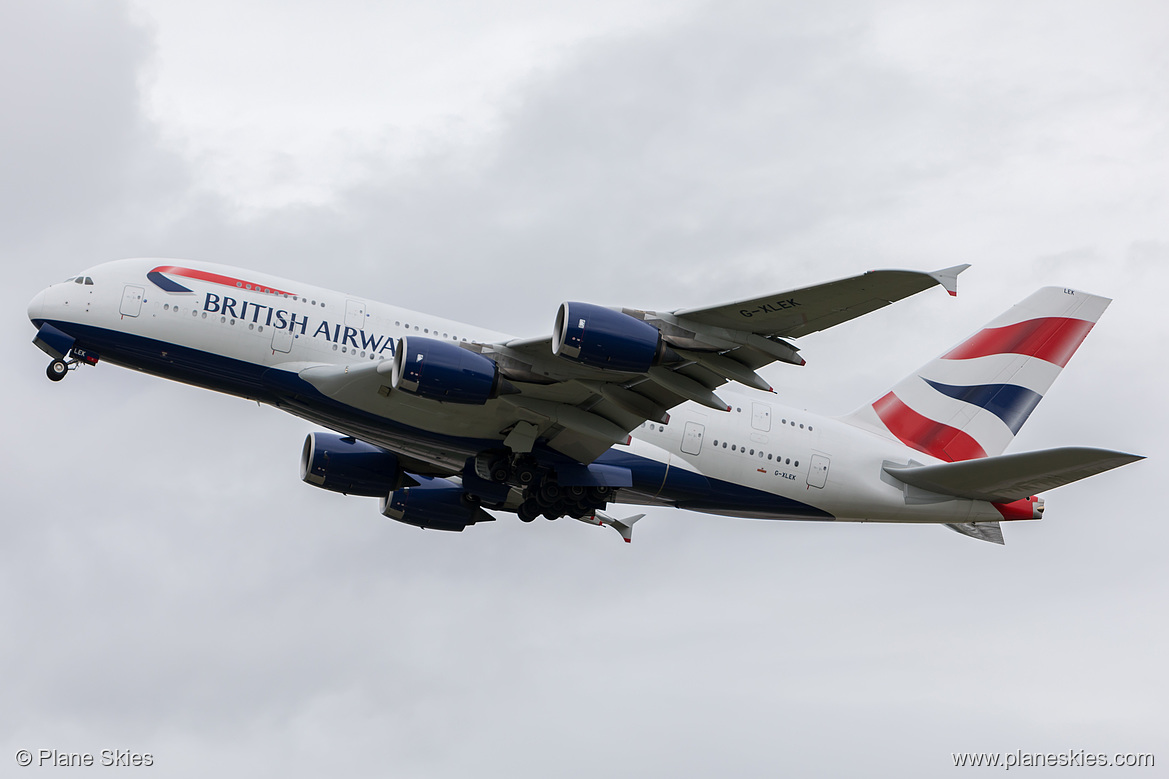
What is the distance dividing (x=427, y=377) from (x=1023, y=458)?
13812 millimetres

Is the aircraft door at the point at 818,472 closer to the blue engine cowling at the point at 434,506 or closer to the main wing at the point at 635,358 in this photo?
the main wing at the point at 635,358

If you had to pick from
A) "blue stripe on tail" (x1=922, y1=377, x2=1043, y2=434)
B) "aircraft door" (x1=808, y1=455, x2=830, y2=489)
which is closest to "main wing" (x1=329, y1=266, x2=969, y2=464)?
"aircraft door" (x1=808, y1=455, x2=830, y2=489)

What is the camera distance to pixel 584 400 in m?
26.3

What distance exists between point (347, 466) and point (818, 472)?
42.0ft

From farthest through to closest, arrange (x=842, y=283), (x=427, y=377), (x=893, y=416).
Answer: (x=893, y=416) → (x=427, y=377) → (x=842, y=283)

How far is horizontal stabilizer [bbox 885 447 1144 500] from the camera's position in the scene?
24938mm

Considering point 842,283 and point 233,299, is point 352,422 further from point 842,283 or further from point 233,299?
point 842,283

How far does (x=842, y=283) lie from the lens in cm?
A: 2098

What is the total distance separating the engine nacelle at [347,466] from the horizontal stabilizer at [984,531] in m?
15.4

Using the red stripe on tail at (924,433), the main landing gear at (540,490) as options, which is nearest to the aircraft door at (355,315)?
the main landing gear at (540,490)

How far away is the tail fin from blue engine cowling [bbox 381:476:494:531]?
37.2 feet

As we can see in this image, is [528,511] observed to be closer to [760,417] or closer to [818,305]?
[760,417]

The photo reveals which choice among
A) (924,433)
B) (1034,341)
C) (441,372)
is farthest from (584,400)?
(1034,341)

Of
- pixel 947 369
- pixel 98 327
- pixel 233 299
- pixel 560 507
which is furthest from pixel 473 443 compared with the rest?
pixel 947 369
